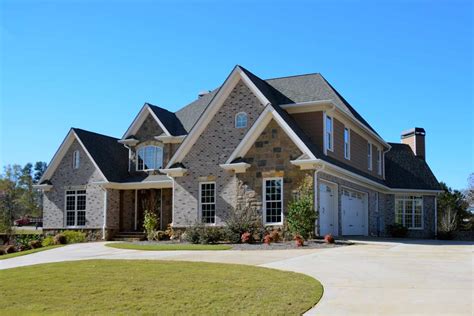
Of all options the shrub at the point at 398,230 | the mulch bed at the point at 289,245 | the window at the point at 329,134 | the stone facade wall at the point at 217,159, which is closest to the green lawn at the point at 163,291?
the mulch bed at the point at 289,245

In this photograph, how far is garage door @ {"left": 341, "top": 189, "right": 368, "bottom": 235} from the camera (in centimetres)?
2706

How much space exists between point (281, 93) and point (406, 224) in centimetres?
1377

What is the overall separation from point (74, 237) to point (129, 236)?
2.98 meters

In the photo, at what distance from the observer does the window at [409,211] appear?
114ft

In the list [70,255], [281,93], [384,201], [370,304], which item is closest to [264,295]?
[370,304]

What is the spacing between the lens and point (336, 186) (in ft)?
83.9

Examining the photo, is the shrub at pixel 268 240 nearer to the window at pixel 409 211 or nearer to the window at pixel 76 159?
the window at pixel 76 159

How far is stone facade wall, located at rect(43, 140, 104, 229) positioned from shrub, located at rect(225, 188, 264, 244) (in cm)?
1012

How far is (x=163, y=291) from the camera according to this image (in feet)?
36.0

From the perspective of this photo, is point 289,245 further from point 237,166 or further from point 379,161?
Answer: point 379,161

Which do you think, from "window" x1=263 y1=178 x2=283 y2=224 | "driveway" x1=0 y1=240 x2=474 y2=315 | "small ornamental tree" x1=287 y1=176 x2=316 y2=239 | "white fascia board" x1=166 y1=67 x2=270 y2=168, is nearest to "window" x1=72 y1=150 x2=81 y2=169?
"white fascia board" x1=166 y1=67 x2=270 y2=168

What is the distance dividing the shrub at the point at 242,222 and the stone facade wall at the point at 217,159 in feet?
2.14

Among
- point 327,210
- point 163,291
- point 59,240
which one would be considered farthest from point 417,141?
point 163,291

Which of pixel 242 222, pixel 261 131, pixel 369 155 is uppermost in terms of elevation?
pixel 261 131
